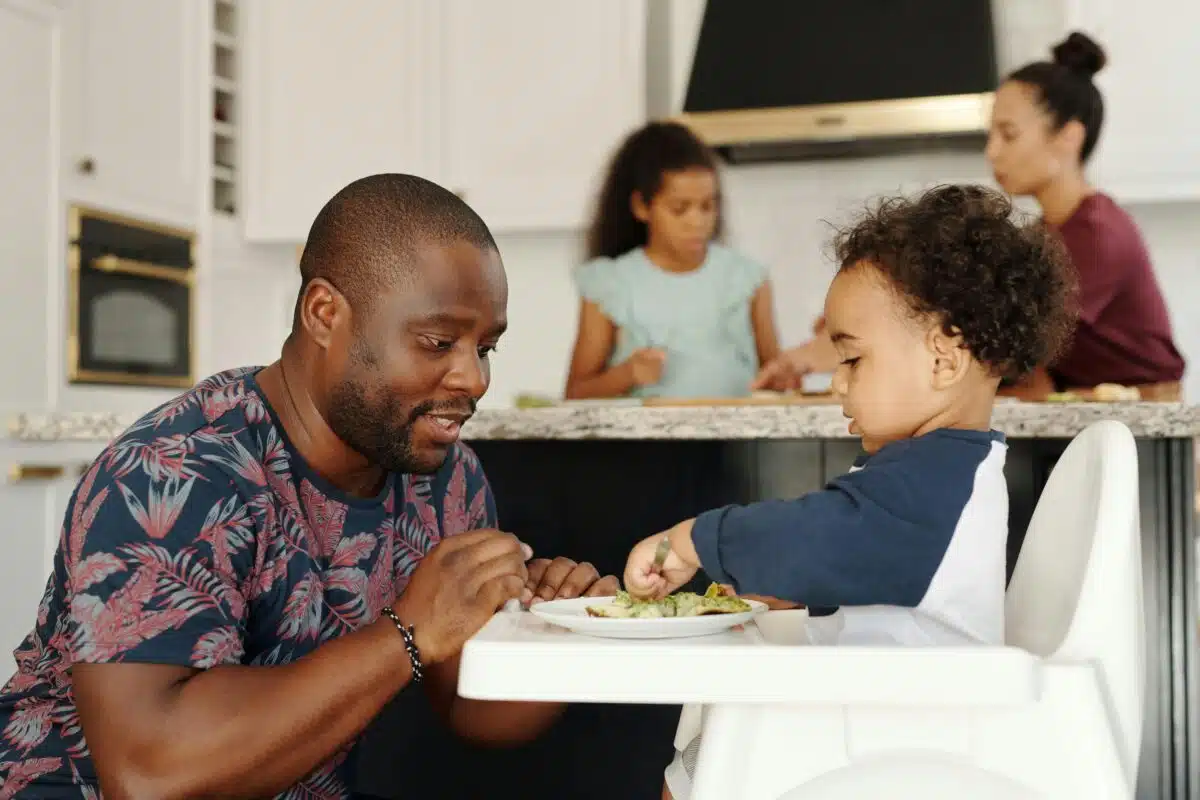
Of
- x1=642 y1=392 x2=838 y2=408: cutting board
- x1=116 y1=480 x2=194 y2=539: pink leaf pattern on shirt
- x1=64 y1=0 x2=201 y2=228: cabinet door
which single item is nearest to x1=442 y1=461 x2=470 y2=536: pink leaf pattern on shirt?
x1=116 y1=480 x2=194 y2=539: pink leaf pattern on shirt

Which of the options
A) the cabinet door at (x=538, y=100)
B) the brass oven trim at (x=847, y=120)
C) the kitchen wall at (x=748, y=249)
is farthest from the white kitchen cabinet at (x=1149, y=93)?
the cabinet door at (x=538, y=100)

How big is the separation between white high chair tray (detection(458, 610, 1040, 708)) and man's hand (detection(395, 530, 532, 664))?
0.25 m

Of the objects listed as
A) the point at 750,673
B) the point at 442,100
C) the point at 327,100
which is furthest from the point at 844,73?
the point at 750,673

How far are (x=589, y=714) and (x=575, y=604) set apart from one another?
3.25 feet

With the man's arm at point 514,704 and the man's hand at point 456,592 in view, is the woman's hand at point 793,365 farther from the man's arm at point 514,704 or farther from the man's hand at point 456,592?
the man's hand at point 456,592

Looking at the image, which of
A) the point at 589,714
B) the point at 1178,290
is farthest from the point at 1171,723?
the point at 1178,290

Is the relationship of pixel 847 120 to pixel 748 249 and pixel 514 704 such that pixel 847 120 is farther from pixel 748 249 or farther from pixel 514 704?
pixel 514 704

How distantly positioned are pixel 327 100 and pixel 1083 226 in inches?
98.1

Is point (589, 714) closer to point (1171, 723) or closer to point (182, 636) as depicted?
point (1171, 723)

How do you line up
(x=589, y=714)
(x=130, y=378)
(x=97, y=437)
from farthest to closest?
(x=130, y=378), (x=97, y=437), (x=589, y=714)

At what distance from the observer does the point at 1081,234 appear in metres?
2.33

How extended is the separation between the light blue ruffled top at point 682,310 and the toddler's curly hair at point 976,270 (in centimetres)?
159

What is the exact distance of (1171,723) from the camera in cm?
174

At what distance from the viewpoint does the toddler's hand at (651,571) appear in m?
0.97
